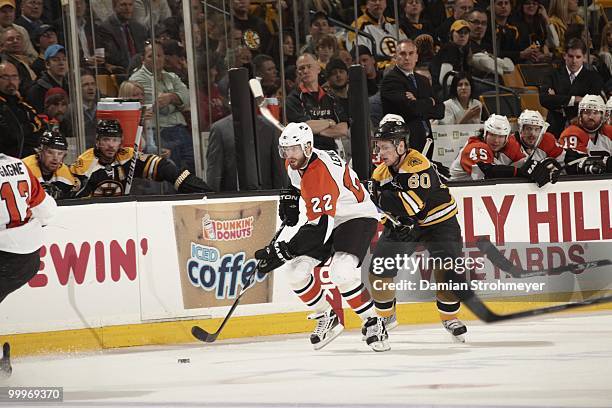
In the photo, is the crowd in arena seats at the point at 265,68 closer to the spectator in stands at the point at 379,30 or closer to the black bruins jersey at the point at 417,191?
the spectator in stands at the point at 379,30

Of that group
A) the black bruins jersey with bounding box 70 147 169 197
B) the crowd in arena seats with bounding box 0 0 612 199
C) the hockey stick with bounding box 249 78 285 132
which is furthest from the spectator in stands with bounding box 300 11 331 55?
the black bruins jersey with bounding box 70 147 169 197

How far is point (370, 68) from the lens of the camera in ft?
28.4

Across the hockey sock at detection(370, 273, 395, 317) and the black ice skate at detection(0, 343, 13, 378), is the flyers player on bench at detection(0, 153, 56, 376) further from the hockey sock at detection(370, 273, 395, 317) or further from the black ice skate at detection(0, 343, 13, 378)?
the hockey sock at detection(370, 273, 395, 317)

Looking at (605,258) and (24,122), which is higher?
(24,122)

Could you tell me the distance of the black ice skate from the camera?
6.64m

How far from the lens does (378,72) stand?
8664 millimetres

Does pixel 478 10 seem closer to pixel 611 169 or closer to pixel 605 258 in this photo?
pixel 611 169

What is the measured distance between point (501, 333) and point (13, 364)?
2663mm

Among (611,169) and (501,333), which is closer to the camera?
(501,333)

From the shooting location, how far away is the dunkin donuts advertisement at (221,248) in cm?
759

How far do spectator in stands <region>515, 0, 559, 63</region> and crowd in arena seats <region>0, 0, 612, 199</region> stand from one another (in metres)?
0.23

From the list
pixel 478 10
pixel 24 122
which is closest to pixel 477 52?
pixel 478 10

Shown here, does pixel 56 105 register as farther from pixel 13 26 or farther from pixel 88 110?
pixel 13 26

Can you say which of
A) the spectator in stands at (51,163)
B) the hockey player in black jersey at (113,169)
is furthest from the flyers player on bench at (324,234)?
the spectator in stands at (51,163)
